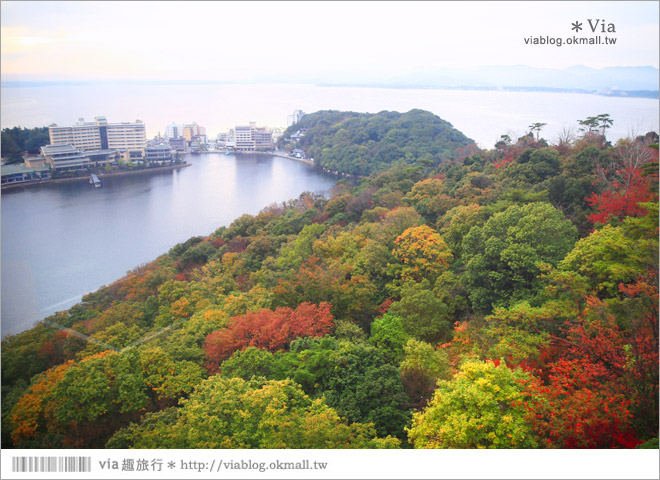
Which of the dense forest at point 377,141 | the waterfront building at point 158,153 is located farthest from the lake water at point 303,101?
the dense forest at point 377,141

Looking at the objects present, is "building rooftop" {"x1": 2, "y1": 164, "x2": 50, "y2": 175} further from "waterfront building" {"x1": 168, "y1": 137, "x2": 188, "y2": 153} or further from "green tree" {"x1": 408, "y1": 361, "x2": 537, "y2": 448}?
"waterfront building" {"x1": 168, "y1": 137, "x2": 188, "y2": 153}

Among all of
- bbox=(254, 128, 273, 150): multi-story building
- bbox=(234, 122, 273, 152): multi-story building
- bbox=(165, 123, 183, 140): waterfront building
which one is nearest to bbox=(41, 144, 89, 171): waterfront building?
bbox=(165, 123, 183, 140): waterfront building

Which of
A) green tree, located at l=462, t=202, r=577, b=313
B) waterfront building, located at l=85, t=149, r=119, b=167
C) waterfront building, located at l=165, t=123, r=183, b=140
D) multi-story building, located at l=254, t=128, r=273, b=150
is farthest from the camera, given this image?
multi-story building, located at l=254, t=128, r=273, b=150

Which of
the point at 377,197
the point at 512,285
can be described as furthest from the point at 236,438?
the point at 377,197

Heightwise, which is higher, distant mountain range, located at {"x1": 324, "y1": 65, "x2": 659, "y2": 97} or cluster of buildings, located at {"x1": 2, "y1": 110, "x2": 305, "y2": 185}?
distant mountain range, located at {"x1": 324, "y1": 65, "x2": 659, "y2": 97}

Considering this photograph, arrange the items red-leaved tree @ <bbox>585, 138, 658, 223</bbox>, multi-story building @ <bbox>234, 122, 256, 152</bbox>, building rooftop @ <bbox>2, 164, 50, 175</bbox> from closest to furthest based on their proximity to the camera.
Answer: red-leaved tree @ <bbox>585, 138, 658, 223</bbox>, building rooftop @ <bbox>2, 164, 50, 175</bbox>, multi-story building @ <bbox>234, 122, 256, 152</bbox>

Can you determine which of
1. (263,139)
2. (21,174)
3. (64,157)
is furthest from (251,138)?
(21,174)

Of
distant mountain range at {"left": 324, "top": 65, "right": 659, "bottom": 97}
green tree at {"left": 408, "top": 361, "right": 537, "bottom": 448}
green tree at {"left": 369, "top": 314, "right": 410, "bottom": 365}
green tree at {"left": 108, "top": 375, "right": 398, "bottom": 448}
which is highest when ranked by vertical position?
distant mountain range at {"left": 324, "top": 65, "right": 659, "bottom": 97}
